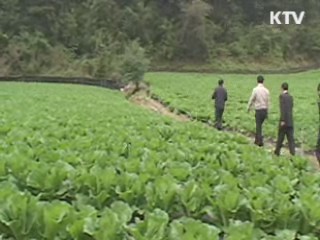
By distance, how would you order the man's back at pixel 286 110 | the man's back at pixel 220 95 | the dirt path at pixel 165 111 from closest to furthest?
the man's back at pixel 286 110
the dirt path at pixel 165 111
the man's back at pixel 220 95

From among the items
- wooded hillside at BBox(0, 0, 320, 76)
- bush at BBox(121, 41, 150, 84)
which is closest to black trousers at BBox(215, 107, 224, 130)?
bush at BBox(121, 41, 150, 84)

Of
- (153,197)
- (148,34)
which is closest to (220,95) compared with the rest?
(153,197)

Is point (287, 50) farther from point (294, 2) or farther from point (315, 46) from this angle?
point (294, 2)

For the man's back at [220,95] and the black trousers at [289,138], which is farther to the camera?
the man's back at [220,95]

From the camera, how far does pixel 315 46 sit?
69.2 m

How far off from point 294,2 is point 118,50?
24.9 meters

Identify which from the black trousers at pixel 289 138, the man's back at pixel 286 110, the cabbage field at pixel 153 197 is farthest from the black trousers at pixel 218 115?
the cabbage field at pixel 153 197

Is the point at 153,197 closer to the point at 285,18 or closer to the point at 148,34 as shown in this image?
the point at 285,18

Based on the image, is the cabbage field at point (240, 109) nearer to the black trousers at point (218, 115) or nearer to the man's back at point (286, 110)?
the black trousers at point (218, 115)

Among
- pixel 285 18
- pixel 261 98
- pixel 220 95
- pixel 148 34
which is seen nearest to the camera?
pixel 261 98

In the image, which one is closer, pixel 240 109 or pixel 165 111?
pixel 240 109

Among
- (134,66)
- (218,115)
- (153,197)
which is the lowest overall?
(134,66)

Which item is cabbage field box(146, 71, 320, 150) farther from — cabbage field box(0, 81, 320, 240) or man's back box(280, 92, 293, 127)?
cabbage field box(0, 81, 320, 240)

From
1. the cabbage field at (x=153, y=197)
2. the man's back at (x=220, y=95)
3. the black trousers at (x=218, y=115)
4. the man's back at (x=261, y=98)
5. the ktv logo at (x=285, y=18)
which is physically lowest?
the black trousers at (x=218, y=115)
